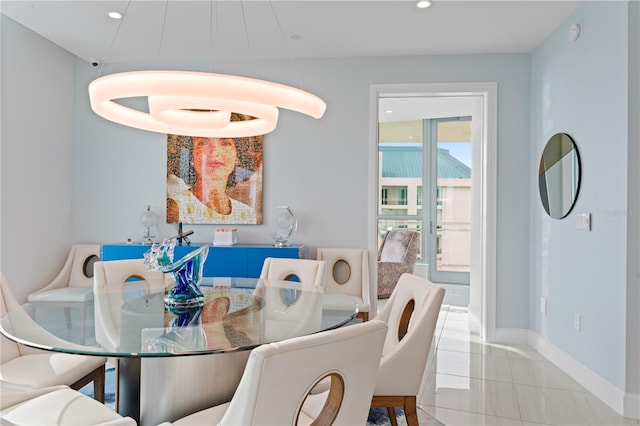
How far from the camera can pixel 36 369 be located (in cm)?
188

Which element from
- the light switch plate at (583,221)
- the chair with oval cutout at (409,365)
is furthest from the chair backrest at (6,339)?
the light switch plate at (583,221)

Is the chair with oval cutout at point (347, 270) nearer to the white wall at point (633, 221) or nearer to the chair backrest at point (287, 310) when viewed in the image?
the chair backrest at point (287, 310)

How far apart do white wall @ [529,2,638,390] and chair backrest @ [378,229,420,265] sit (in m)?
2.25

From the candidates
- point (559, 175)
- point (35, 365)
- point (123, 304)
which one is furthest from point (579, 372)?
point (35, 365)

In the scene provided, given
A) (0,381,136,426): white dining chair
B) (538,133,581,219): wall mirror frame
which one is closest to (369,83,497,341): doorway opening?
(538,133,581,219): wall mirror frame

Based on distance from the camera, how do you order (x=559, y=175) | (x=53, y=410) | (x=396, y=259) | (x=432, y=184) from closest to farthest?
(x=53, y=410) → (x=559, y=175) → (x=396, y=259) → (x=432, y=184)

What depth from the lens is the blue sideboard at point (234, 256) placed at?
369 cm

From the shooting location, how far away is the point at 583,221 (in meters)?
2.86

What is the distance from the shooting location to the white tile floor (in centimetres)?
240

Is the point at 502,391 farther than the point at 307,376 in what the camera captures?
Yes

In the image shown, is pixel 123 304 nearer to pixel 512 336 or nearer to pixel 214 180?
pixel 214 180

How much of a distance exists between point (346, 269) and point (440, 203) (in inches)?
130


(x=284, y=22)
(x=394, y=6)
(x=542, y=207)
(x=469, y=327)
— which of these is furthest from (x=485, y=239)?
(x=284, y=22)

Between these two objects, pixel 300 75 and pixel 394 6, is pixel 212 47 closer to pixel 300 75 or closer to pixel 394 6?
pixel 300 75
